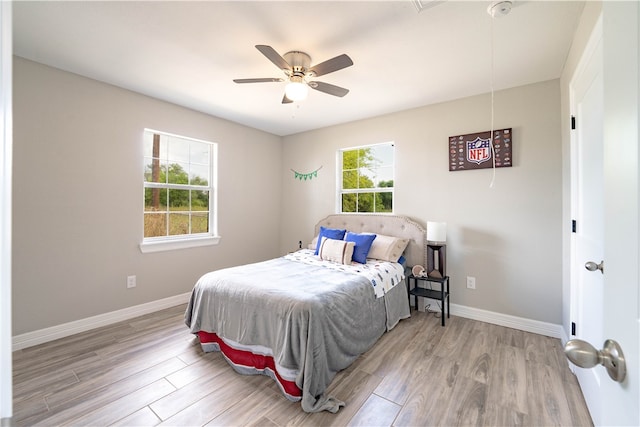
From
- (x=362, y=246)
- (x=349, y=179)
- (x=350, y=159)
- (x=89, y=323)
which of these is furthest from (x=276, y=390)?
(x=350, y=159)

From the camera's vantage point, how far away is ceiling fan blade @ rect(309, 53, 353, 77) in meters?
1.83

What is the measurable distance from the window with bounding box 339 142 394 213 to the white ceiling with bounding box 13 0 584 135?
958 mm

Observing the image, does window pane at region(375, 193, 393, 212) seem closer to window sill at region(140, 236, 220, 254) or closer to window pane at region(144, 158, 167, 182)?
window sill at region(140, 236, 220, 254)

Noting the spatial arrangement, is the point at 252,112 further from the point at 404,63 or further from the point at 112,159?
the point at 404,63

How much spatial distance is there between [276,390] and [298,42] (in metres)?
2.58

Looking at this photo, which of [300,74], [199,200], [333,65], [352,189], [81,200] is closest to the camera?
[333,65]

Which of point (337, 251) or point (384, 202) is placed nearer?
point (337, 251)

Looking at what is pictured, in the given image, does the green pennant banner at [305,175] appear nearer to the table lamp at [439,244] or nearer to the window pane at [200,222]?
the window pane at [200,222]

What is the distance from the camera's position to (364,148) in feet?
13.0

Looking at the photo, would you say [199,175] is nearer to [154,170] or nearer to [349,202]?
[154,170]

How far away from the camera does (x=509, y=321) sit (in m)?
2.82

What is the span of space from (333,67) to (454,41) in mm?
975

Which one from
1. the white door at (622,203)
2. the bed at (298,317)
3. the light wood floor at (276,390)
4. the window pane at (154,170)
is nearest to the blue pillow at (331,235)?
the bed at (298,317)

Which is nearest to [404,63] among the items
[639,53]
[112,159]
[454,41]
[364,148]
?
[454,41]
